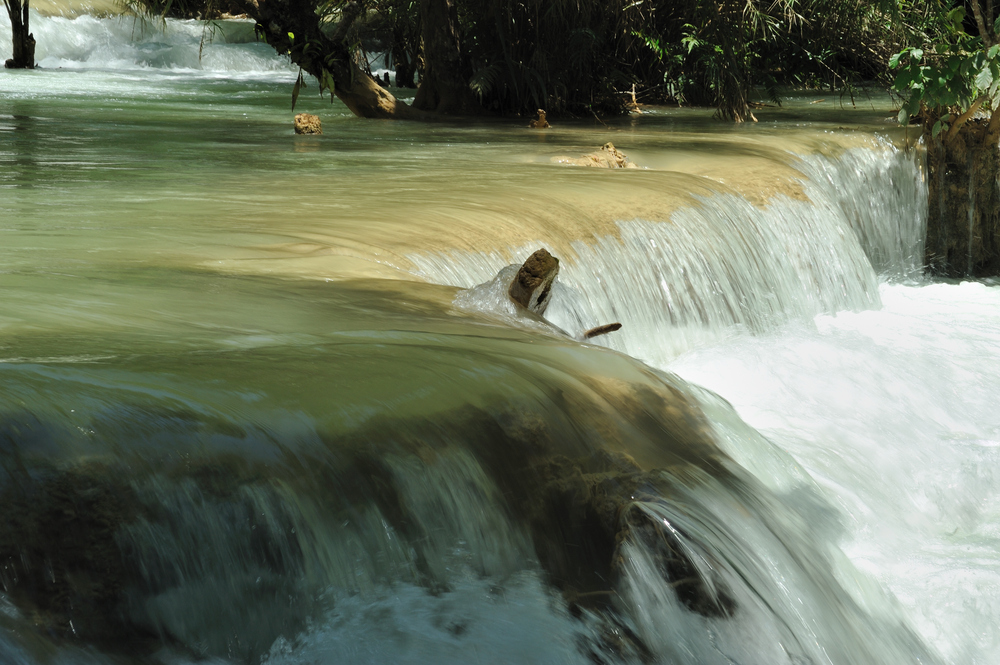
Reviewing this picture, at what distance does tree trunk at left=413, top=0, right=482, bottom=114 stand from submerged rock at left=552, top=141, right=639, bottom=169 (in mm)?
5490

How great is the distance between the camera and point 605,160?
8.45 meters

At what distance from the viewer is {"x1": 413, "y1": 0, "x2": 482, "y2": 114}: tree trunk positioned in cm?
1360

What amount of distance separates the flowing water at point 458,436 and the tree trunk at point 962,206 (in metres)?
2.78

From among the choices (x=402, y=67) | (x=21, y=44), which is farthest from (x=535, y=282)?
(x=21, y=44)

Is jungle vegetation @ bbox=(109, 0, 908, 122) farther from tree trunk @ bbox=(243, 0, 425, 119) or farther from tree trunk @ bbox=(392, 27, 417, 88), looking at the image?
tree trunk @ bbox=(392, 27, 417, 88)

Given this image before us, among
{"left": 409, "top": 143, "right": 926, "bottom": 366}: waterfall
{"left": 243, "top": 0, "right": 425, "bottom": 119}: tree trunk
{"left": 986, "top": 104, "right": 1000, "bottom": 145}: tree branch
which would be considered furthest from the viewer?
{"left": 243, "top": 0, "right": 425, "bottom": 119}: tree trunk

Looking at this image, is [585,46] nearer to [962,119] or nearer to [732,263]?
[962,119]

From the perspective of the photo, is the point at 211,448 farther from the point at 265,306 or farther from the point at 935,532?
the point at 935,532

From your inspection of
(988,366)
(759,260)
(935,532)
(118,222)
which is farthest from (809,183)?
(118,222)

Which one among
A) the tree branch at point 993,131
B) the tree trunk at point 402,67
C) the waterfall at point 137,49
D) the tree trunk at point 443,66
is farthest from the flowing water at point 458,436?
the waterfall at point 137,49

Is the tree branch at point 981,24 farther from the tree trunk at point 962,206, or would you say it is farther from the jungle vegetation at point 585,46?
the jungle vegetation at point 585,46

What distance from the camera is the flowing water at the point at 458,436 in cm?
230

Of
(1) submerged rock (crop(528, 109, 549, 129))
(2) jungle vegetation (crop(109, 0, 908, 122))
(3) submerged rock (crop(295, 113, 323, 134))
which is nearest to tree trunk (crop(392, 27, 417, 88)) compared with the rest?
(2) jungle vegetation (crop(109, 0, 908, 122))

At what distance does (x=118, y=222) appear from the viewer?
5.39 meters
